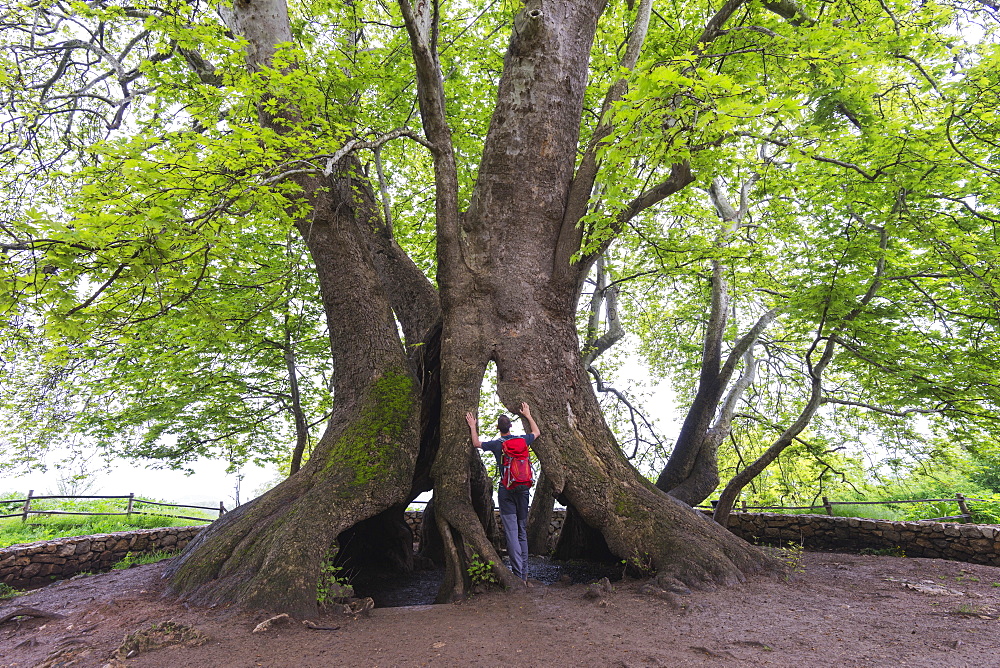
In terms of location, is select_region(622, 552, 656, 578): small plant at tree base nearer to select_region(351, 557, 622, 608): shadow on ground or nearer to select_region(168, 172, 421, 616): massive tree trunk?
select_region(351, 557, 622, 608): shadow on ground

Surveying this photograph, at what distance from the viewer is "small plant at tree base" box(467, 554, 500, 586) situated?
4.42 meters

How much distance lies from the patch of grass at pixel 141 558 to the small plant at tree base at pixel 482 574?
509 cm

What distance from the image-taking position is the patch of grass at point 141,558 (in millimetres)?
6763

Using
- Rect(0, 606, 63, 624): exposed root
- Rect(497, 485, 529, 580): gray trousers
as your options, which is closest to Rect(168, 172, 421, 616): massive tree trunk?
Rect(0, 606, 63, 624): exposed root

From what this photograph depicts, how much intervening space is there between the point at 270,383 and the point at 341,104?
19.7 feet

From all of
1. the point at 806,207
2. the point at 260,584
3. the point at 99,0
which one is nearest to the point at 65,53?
the point at 99,0

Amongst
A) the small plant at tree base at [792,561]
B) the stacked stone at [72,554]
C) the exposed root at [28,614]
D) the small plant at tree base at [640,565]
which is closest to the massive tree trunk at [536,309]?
the small plant at tree base at [640,565]

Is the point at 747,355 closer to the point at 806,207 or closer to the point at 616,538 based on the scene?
the point at 806,207

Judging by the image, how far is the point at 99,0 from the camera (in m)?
6.95

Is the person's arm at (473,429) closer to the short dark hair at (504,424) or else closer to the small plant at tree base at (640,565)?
the short dark hair at (504,424)

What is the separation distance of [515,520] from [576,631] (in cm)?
165

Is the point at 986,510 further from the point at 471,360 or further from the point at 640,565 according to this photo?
the point at 471,360

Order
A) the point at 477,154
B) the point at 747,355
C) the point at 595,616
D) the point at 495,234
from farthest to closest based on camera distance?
the point at 747,355 < the point at 477,154 < the point at 495,234 < the point at 595,616

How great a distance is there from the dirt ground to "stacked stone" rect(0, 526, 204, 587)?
213cm
